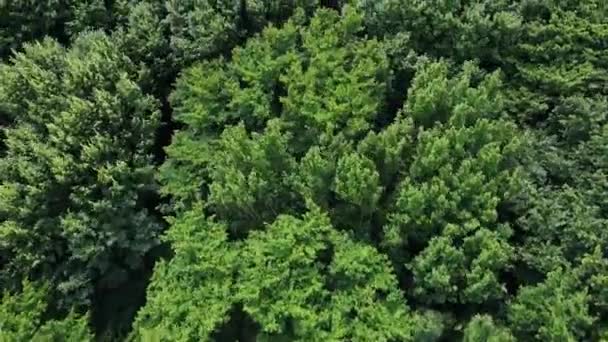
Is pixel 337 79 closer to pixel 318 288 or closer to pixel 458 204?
pixel 458 204

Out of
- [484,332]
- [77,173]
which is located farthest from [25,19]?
[484,332]

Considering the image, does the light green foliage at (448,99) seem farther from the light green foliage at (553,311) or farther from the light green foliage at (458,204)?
the light green foliage at (553,311)

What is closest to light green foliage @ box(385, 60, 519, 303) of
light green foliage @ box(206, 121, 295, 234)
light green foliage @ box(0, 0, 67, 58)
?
light green foliage @ box(206, 121, 295, 234)

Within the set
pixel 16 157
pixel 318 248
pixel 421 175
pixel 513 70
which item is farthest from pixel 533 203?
pixel 16 157

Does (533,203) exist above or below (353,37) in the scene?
below

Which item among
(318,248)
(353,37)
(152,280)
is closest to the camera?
(318,248)

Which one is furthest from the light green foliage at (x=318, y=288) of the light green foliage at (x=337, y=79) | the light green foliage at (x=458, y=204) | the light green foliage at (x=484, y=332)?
the light green foliage at (x=337, y=79)

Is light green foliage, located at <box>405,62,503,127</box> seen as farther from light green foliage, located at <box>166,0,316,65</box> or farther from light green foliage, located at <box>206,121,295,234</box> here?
A: light green foliage, located at <box>166,0,316,65</box>

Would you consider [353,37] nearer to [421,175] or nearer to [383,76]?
[383,76]

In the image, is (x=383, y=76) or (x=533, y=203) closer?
(x=533, y=203)
